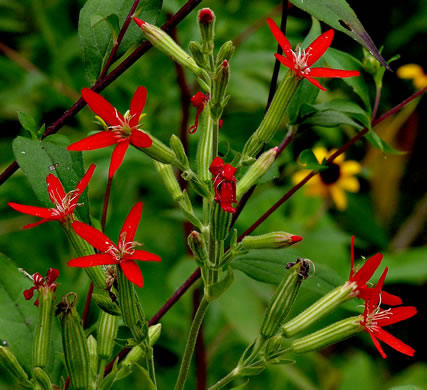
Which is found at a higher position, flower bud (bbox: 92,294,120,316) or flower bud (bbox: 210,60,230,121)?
flower bud (bbox: 210,60,230,121)

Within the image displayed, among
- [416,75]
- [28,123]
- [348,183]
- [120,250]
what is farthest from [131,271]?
[348,183]

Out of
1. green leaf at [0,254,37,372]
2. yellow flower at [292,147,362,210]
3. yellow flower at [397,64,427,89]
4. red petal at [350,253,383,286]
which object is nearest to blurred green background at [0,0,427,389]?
yellow flower at [292,147,362,210]

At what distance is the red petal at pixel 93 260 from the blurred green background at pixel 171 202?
0.72 metres

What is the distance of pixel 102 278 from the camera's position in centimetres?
84

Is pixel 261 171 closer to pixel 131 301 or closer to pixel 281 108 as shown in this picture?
pixel 281 108

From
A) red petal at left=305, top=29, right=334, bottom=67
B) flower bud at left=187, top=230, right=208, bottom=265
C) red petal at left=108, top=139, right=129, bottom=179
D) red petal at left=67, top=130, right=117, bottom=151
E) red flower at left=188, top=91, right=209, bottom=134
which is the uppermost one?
red petal at left=305, top=29, right=334, bottom=67

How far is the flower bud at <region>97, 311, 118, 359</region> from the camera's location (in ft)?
2.81

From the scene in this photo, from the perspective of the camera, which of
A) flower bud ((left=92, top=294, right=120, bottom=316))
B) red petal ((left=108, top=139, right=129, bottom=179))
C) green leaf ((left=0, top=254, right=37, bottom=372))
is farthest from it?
green leaf ((left=0, top=254, right=37, bottom=372))

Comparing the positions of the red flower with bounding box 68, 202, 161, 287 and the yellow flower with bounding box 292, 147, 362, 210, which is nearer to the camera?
the red flower with bounding box 68, 202, 161, 287

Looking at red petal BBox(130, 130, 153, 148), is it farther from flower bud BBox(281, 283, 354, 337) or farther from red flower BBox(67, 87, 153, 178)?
flower bud BBox(281, 283, 354, 337)

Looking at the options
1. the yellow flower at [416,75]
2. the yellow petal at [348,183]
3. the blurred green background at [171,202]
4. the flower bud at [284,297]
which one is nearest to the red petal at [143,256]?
the flower bud at [284,297]

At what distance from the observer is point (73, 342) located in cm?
Answer: 79

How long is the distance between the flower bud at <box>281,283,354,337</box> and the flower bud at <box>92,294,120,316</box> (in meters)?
Result: 0.24

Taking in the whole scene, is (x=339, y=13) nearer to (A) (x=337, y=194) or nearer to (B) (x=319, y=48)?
(B) (x=319, y=48)
